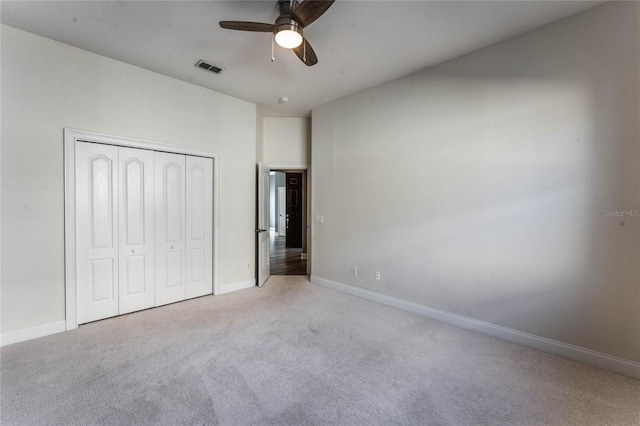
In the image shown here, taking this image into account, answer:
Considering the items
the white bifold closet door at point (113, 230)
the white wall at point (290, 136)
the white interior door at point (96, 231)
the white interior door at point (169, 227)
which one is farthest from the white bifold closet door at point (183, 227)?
the white wall at point (290, 136)

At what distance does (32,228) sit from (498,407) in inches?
168

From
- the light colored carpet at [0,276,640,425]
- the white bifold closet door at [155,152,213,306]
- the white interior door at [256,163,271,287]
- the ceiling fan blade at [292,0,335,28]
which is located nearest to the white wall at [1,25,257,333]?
the white bifold closet door at [155,152,213,306]

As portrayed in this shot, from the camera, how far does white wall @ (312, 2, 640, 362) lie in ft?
7.34

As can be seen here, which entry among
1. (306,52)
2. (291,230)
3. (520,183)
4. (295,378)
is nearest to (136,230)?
(295,378)

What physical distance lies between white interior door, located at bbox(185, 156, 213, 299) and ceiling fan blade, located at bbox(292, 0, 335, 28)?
2.51 metres

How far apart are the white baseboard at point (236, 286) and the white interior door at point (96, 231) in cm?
133

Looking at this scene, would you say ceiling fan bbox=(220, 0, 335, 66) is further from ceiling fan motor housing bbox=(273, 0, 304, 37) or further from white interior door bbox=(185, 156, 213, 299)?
white interior door bbox=(185, 156, 213, 299)

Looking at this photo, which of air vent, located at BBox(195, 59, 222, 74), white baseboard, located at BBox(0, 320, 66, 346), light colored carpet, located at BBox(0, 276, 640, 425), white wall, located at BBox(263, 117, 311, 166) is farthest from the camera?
white wall, located at BBox(263, 117, 311, 166)

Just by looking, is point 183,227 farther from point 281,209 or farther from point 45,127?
point 281,209

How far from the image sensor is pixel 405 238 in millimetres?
3590

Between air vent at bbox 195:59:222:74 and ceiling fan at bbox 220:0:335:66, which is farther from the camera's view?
air vent at bbox 195:59:222:74

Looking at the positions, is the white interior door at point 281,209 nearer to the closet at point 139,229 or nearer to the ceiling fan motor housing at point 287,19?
the closet at point 139,229

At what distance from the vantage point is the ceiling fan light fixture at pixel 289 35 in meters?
2.13

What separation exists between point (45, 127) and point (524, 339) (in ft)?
16.9
